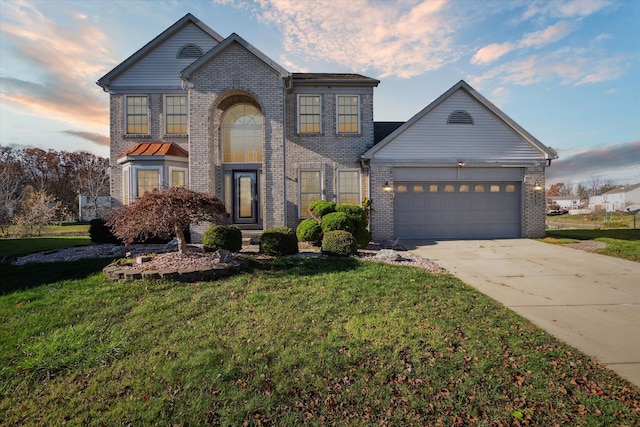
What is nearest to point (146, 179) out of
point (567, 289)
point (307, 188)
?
point (307, 188)

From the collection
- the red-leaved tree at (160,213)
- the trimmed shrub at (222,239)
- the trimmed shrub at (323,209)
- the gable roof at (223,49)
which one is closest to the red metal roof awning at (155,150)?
the gable roof at (223,49)

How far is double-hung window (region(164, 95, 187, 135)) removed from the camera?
12891 millimetres

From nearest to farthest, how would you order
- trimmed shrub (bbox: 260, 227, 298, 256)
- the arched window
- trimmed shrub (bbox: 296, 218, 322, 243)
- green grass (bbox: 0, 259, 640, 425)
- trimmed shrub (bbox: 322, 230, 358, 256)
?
green grass (bbox: 0, 259, 640, 425)
trimmed shrub (bbox: 260, 227, 298, 256)
trimmed shrub (bbox: 322, 230, 358, 256)
trimmed shrub (bbox: 296, 218, 322, 243)
the arched window

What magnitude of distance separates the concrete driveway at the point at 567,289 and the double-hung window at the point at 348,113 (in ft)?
18.6

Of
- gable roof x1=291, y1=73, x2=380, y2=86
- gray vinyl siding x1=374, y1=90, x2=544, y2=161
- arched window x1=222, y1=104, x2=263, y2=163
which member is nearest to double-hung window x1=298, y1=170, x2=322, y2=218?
arched window x1=222, y1=104, x2=263, y2=163

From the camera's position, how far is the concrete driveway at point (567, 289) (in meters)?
3.84

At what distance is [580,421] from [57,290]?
307 inches

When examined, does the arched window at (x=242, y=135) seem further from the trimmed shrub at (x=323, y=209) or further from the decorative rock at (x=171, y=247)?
the decorative rock at (x=171, y=247)

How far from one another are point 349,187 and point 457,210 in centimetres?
469

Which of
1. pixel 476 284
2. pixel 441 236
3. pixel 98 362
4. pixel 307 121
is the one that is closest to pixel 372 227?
pixel 441 236

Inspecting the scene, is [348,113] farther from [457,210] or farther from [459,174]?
[457,210]

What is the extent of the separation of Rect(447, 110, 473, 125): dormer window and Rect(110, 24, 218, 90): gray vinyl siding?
10.5m

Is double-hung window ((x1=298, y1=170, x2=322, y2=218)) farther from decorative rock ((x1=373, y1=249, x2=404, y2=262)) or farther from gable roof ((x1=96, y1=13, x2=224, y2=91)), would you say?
gable roof ((x1=96, y1=13, x2=224, y2=91))

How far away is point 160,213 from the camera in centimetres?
633
